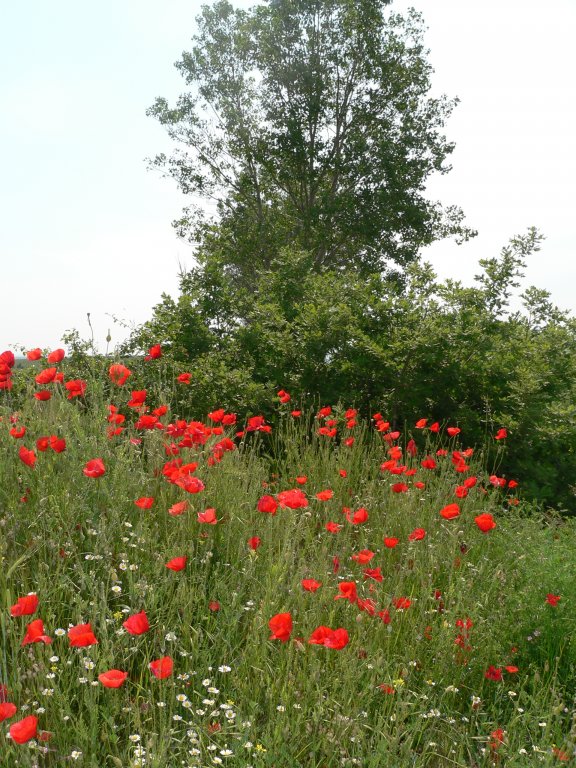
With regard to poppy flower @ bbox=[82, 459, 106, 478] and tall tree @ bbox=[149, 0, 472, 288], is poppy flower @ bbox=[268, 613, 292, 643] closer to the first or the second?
poppy flower @ bbox=[82, 459, 106, 478]

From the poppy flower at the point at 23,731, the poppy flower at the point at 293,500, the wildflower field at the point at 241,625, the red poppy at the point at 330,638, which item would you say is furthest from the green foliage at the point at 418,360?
the poppy flower at the point at 23,731

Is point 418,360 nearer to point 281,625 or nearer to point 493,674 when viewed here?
point 493,674

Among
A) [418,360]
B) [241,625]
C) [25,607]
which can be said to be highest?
[418,360]

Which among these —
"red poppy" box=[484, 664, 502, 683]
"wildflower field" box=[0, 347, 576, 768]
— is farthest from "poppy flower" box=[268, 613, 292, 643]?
"red poppy" box=[484, 664, 502, 683]

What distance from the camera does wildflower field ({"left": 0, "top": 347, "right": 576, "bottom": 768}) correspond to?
237cm

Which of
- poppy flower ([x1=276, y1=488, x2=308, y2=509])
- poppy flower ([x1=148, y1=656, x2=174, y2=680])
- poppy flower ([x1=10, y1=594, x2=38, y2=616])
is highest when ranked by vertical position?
poppy flower ([x1=276, y1=488, x2=308, y2=509])

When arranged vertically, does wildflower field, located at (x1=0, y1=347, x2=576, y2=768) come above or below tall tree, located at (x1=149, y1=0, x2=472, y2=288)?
below

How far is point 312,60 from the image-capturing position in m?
18.1

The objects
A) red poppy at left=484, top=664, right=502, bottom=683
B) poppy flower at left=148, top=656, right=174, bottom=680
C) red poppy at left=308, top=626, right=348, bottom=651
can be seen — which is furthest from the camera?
red poppy at left=484, top=664, right=502, bottom=683

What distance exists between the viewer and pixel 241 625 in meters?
3.12

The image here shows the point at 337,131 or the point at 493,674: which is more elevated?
the point at 337,131

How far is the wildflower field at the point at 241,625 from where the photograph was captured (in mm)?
2373

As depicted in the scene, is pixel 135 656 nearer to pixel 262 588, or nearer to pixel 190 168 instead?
pixel 262 588

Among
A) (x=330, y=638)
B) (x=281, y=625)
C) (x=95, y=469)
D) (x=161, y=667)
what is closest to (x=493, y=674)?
(x=330, y=638)
